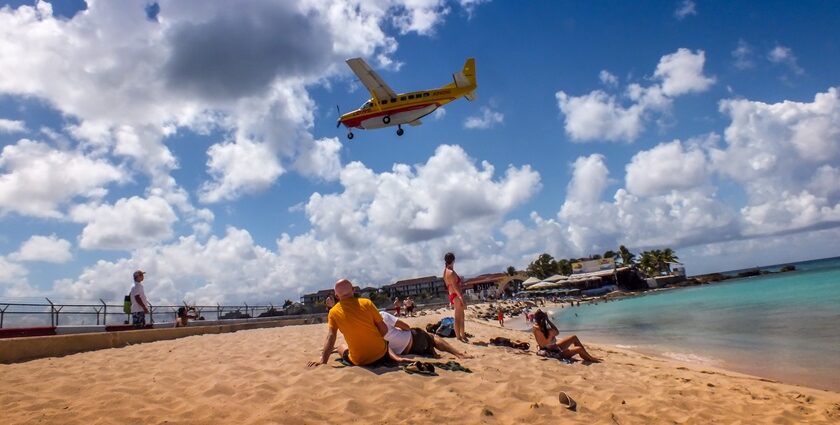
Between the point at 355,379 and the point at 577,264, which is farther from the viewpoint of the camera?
the point at 577,264

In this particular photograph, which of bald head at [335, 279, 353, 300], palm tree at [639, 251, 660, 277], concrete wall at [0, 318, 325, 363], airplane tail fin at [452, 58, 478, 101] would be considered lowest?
palm tree at [639, 251, 660, 277]

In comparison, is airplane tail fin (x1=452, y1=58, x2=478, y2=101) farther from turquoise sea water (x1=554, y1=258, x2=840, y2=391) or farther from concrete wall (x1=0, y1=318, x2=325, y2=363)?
concrete wall (x1=0, y1=318, x2=325, y2=363)

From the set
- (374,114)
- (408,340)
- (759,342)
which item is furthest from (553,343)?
(374,114)

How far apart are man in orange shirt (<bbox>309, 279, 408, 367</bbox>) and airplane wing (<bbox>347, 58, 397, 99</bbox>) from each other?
14.3m

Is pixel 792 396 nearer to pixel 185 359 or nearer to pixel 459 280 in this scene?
pixel 459 280

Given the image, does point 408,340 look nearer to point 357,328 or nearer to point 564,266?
point 357,328

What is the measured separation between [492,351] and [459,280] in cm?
141

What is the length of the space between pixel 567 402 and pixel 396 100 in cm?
1618

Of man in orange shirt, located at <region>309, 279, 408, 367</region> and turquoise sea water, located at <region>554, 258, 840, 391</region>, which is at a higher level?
man in orange shirt, located at <region>309, 279, 408, 367</region>

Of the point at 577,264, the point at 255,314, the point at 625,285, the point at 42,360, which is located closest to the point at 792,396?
the point at 42,360

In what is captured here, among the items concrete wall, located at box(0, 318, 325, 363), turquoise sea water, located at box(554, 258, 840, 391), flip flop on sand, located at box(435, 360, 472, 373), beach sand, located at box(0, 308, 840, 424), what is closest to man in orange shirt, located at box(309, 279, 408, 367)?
beach sand, located at box(0, 308, 840, 424)

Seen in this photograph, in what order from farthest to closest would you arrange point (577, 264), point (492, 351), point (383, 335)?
point (577, 264) < point (492, 351) < point (383, 335)

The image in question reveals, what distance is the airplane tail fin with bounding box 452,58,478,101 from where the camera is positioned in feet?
58.2

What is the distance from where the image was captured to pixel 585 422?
4.09 m
